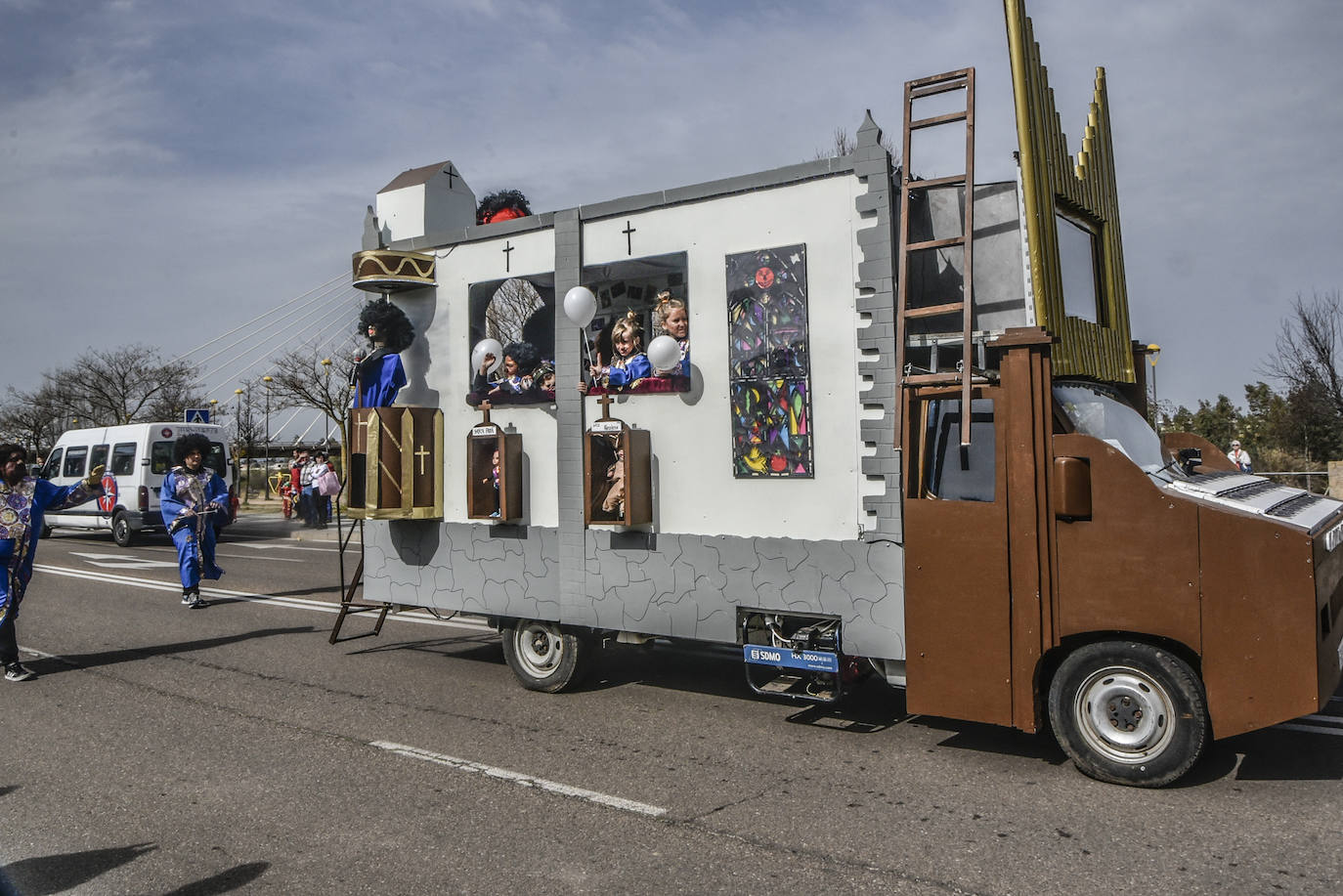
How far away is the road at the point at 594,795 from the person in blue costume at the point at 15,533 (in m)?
0.29

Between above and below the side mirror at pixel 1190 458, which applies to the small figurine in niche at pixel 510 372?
above

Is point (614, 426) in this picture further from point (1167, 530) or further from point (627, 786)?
point (1167, 530)

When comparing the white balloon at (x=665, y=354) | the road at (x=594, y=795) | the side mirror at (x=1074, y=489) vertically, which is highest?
the white balloon at (x=665, y=354)

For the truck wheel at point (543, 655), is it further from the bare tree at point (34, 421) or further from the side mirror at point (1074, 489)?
the bare tree at point (34, 421)

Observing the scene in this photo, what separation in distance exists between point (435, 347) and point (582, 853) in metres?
4.77

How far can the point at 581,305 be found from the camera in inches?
275

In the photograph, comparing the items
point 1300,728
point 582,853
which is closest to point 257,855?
point 582,853

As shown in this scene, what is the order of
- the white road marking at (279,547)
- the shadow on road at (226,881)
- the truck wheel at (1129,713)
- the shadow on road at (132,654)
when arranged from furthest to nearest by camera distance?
1. the white road marking at (279,547)
2. the shadow on road at (132,654)
3. the truck wheel at (1129,713)
4. the shadow on road at (226,881)

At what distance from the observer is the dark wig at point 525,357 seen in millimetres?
7551

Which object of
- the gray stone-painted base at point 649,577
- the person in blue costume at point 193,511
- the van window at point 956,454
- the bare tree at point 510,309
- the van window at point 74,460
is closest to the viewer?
the van window at point 956,454

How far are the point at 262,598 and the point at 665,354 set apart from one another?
339 inches

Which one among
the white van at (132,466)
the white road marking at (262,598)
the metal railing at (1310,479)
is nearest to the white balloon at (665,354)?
the white road marking at (262,598)

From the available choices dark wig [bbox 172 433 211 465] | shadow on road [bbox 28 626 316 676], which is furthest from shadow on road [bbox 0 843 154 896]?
dark wig [bbox 172 433 211 465]

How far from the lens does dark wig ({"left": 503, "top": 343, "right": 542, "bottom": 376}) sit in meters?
7.55
